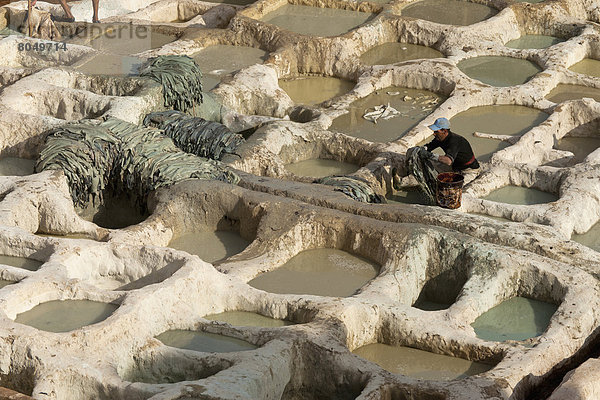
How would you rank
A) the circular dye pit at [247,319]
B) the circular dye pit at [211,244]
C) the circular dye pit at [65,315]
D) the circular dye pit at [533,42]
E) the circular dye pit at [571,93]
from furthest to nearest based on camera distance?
the circular dye pit at [533,42] < the circular dye pit at [571,93] < the circular dye pit at [211,244] < the circular dye pit at [247,319] < the circular dye pit at [65,315]

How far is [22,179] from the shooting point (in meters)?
13.3

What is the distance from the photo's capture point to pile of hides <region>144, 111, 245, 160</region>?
605 inches

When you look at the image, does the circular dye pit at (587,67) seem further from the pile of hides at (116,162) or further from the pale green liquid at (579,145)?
the pile of hides at (116,162)

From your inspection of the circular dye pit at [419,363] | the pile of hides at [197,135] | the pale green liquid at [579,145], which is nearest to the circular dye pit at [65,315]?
the circular dye pit at [419,363]

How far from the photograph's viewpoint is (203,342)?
35.0 ft

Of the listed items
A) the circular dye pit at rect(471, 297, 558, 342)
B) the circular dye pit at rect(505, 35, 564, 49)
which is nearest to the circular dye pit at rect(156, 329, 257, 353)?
the circular dye pit at rect(471, 297, 558, 342)

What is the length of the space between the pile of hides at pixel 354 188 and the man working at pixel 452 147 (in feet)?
3.26

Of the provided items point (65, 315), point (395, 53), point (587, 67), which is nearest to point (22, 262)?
point (65, 315)

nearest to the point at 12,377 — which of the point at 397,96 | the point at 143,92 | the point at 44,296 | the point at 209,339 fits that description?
the point at 44,296

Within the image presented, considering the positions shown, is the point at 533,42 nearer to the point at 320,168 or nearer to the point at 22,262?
the point at 320,168

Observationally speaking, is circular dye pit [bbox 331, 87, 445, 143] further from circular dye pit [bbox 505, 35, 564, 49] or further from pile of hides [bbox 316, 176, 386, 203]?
circular dye pit [bbox 505, 35, 564, 49]

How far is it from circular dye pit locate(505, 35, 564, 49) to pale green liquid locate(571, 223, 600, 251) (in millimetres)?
7329

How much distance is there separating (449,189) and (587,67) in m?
7.06

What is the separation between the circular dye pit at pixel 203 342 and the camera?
10.5 metres
